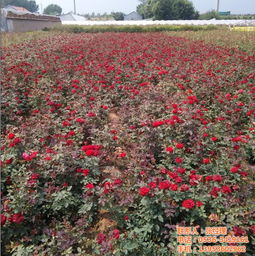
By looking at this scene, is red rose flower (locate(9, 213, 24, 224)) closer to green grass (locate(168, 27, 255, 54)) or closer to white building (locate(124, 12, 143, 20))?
green grass (locate(168, 27, 255, 54))

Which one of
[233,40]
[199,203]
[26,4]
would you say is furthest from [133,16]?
[199,203]

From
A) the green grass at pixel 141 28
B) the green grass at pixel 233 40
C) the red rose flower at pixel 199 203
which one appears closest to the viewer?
the red rose flower at pixel 199 203

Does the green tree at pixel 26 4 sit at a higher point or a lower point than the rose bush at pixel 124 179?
higher

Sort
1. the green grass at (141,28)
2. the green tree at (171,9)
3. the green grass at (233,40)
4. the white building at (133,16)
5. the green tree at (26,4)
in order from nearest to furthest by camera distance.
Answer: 1. the green grass at (233,40)
2. the green grass at (141,28)
3. the green tree at (171,9)
4. the green tree at (26,4)
5. the white building at (133,16)

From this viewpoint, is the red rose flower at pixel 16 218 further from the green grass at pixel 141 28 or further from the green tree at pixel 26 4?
the green tree at pixel 26 4

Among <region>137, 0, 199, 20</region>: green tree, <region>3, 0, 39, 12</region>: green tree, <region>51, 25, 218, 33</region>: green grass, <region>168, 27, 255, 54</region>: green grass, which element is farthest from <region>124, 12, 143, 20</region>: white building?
<region>168, 27, 255, 54</region>: green grass

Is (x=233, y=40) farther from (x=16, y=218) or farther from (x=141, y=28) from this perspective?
(x=141, y=28)

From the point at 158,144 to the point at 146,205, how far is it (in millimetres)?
1139

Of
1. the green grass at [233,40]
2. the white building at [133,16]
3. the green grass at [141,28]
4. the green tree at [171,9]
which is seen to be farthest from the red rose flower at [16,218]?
the white building at [133,16]

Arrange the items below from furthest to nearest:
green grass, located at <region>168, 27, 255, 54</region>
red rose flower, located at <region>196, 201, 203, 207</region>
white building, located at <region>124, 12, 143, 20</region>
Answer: white building, located at <region>124, 12, 143, 20</region> < green grass, located at <region>168, 27, 255, 54</region> < red rose flower, located at <region>196, 201, 203, 207</region>

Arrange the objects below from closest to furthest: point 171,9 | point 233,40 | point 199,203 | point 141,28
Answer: point 199,203 < point 233,40 < point 141,28 < point 171,9

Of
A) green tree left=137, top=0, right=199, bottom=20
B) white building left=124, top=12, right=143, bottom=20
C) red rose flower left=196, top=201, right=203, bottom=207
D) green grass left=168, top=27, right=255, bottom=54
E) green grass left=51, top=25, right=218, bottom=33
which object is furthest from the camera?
white building left=124, top=12, right=143, bottom=20

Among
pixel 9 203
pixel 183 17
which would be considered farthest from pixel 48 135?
pixel 183 17

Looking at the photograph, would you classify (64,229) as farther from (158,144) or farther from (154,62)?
(154,62)
